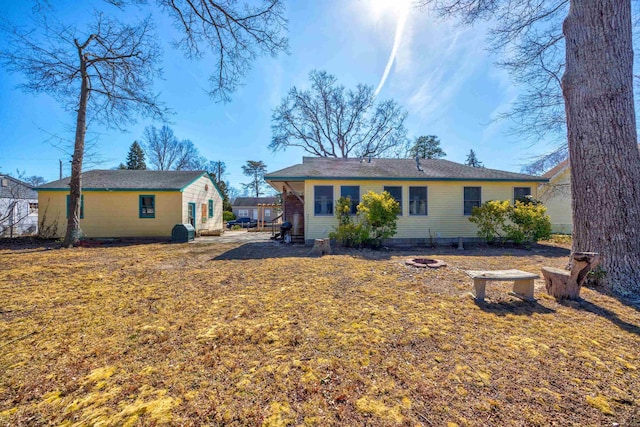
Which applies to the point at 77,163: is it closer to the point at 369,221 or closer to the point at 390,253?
the point at 369,221

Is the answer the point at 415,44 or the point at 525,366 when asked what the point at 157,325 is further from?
the point at 415,44

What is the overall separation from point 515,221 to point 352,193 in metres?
6.35

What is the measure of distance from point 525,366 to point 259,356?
2.36m

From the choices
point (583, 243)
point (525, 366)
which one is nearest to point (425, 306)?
point (525, 366)

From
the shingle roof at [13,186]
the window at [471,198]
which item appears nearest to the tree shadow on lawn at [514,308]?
the window at [471,198]

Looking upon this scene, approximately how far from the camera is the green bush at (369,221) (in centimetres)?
887

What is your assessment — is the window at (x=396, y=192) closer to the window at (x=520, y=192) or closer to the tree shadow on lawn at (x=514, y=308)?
the window at (x=520, y=192)

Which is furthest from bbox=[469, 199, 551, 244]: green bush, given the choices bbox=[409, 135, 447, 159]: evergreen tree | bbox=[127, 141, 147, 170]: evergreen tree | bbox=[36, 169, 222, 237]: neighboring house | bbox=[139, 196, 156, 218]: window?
bbox=[127, 141, 147, 170]: evergreen tree

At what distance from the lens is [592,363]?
7.19 feet

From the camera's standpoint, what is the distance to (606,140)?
4219 millimetres

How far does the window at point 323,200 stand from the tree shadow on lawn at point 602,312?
7606mm

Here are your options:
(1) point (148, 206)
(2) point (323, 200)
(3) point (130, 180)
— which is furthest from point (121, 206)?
(2) point (323, 200)

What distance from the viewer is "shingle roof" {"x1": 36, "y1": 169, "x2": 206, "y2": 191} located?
12547mm

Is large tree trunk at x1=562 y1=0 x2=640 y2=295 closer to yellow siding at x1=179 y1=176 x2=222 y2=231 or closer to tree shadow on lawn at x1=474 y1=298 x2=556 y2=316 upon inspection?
tree shadow on lawn at x1=474 y1=298 x2=556 y2=316
